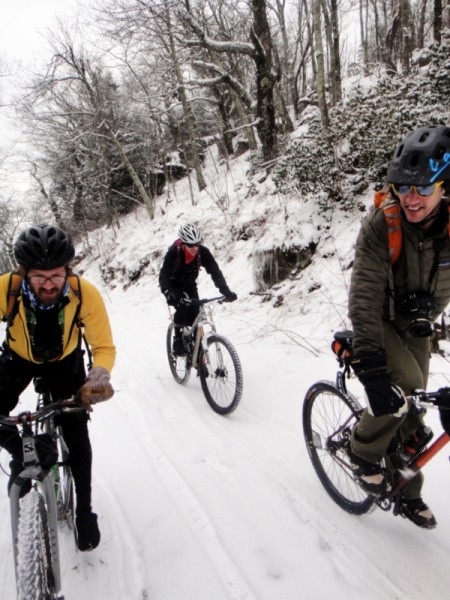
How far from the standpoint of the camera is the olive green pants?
2160 mm

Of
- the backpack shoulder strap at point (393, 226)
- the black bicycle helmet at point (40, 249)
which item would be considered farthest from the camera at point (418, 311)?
the black bicycle helmet at point (40, 249)

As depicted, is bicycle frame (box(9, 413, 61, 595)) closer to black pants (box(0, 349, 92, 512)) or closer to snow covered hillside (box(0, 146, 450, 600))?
black pants (box(0, 349, 92, 512))

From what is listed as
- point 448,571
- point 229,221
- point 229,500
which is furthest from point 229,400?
point 229,221

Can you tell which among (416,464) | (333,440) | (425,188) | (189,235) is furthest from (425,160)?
(189,235)

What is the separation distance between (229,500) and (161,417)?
1761 millimetres

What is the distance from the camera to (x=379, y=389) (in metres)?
1.91

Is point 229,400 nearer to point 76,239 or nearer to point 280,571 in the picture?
point 280,571

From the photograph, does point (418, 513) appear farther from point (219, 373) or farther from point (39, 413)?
point (219, 373)

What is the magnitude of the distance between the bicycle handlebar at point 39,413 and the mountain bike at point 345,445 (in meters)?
1.57

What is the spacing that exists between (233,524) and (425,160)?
2.69 meters

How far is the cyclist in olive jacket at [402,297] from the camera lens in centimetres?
191

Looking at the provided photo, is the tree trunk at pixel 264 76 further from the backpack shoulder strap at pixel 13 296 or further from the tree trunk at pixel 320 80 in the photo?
the backpack shoulder strap at pixel 13 296

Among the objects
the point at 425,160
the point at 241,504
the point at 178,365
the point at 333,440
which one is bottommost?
the point at 178,365

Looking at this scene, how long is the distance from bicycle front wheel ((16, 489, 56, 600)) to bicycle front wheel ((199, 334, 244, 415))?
8.75ft
